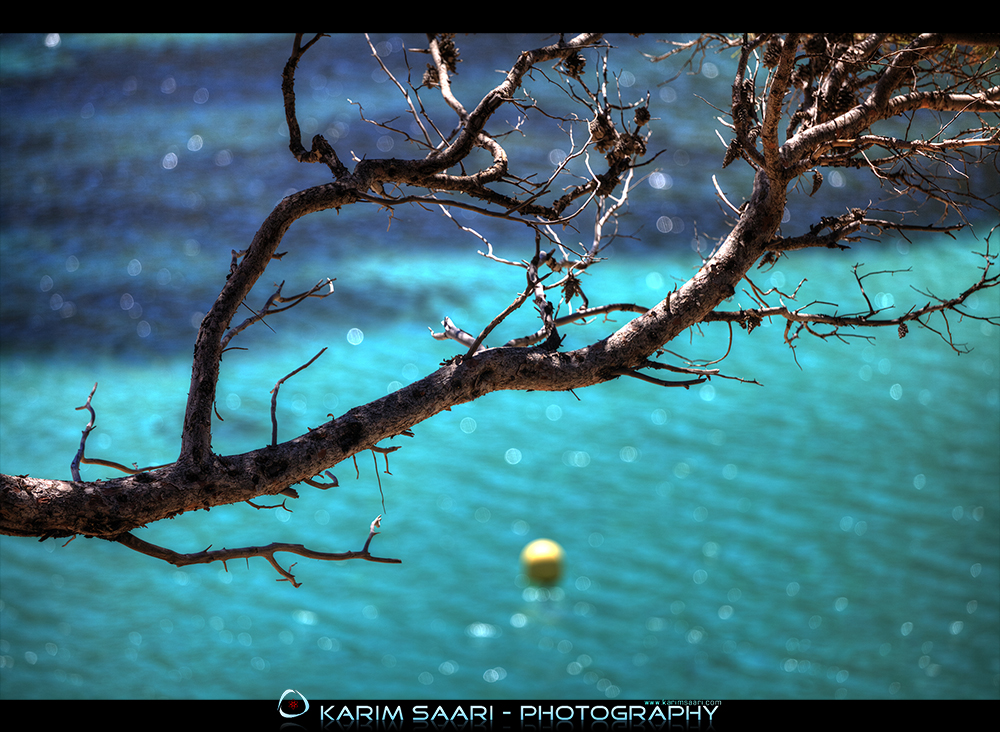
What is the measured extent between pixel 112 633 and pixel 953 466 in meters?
7.74

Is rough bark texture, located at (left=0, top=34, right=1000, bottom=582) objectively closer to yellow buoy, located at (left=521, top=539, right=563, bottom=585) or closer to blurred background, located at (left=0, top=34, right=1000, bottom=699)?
blurred background, located at (left=0, top=34, right=1000, bottom=699)

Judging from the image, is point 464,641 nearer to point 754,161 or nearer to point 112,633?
point 112,633

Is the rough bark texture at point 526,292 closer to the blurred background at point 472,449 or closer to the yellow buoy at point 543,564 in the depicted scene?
the blurred background at point 472,449

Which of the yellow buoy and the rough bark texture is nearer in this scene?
the rough bark texture

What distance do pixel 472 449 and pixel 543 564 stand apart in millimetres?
1690

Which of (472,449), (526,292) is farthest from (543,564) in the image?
(526,292)

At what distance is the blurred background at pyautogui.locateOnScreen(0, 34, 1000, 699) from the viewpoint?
7059mm

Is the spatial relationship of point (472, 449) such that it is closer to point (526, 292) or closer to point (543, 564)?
point (543, 564)

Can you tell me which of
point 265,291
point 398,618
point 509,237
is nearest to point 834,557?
point 398,618

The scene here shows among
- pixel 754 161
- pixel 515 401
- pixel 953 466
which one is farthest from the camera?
pixel 515 401

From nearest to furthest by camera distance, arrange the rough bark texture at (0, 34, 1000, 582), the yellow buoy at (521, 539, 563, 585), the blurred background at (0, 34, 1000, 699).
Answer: the rough bark texture at (0, 34, 1000, 582) → the blurred background at (0, 34, 1000, 699) → the yellow buoy at (521, 539, 563, 585)

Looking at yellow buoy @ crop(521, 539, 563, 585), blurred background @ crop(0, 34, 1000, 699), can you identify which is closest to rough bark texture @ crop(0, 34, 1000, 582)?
blurred background @ crop(0, 34, 1000, 699)

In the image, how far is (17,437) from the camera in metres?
8.80

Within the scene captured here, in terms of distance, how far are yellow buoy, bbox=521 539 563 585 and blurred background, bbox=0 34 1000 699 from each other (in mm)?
104
